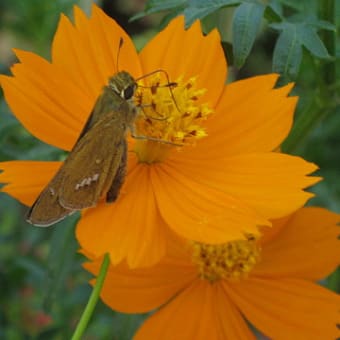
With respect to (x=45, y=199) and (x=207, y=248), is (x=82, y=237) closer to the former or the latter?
(x=45, y=199)

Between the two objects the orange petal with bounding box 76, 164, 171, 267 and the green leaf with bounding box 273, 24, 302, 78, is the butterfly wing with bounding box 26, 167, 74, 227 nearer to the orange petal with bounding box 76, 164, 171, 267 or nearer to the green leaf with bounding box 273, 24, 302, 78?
the orange petal with bounding box 76, 164, 171, 267

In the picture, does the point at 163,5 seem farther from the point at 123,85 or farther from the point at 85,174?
the point at 85,174

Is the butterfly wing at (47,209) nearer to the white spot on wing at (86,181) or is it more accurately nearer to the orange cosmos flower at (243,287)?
the white spot on wing at (86,181)

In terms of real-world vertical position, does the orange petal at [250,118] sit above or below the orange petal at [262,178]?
above

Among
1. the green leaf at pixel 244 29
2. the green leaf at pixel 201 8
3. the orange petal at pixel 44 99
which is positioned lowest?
the orange petal at pixel 44 99

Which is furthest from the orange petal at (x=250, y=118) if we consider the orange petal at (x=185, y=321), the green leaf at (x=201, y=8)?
the orange petal at (x=185, y=321)

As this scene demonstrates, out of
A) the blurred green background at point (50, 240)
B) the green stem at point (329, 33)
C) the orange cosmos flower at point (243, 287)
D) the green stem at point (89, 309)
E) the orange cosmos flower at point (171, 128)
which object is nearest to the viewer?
the green stem at point (89, 309)
